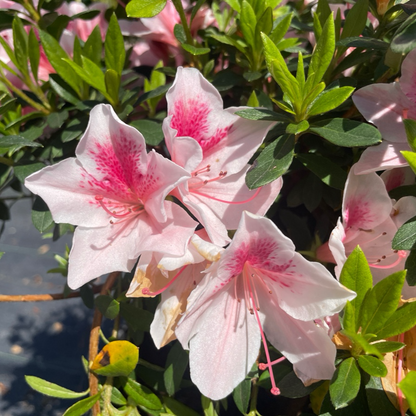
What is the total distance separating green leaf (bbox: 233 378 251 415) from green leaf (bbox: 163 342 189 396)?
0.39 feet

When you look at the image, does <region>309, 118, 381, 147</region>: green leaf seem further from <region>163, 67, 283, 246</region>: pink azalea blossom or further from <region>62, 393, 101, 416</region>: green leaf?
<region>62, 393, 101, 416</region>: green leaf

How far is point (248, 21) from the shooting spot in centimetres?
81

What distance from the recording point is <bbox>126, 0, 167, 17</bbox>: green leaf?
72cm

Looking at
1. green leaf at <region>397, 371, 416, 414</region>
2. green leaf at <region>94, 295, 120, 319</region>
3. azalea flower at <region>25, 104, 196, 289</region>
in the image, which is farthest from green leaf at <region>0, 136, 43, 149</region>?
green leaf at <region>397, 371, 416, 414</region>

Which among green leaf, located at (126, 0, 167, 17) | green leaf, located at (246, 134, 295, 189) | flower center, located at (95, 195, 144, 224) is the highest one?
green leaf, located at (126, 0, 167, 17)

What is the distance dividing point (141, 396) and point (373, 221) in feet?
1.88

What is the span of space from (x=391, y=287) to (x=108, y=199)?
48 centimetres

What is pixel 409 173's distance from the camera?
2.57ft

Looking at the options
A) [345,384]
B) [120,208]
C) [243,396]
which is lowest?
[243,396]

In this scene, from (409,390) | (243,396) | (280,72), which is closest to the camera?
(409,390)

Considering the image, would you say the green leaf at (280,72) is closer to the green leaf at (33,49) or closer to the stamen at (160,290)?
the stamen at (160,290)

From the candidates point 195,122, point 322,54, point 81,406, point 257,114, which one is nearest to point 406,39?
point 322,54

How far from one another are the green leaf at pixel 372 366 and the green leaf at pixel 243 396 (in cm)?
29

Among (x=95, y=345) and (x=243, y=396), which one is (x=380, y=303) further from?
(x=95, y=345)
